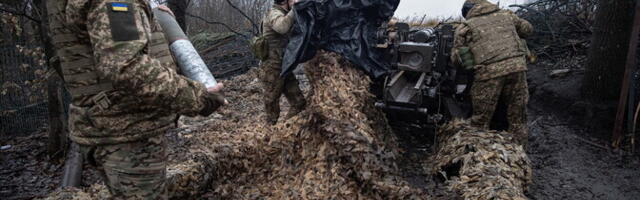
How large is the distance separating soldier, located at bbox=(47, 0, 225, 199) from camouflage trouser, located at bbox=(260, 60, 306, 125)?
2535 millimetres

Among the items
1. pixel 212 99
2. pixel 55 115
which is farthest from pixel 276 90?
pixel 212 99

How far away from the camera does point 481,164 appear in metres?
3.67

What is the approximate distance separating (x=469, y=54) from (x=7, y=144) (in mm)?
5860

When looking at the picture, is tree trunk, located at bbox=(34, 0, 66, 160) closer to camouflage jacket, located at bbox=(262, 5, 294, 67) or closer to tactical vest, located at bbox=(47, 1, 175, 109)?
camouflage jacket, located at bbox=(262, 5, 294, 67)

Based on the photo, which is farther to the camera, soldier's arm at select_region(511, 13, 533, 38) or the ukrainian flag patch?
soldier's arm at select_region(511, 13, 533, 38)

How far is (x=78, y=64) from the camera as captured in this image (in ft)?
7.06

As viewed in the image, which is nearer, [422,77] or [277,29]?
[277,29]

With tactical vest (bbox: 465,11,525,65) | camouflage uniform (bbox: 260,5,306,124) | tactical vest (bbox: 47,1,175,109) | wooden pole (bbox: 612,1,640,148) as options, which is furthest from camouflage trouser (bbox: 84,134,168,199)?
wooden pole (bbox: 612,1,640,148)

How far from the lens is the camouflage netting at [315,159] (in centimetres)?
303

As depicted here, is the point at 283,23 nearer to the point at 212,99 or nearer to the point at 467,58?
the point at 467,58

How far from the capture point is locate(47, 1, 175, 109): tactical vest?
2.10 meters

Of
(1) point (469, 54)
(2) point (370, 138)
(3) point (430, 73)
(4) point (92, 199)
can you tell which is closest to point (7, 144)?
(4) point (92, 199)

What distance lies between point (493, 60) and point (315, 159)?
7.95ft

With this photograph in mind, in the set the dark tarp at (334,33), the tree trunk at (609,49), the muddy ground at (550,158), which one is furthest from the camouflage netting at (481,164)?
the tree trunk at (609,49)
